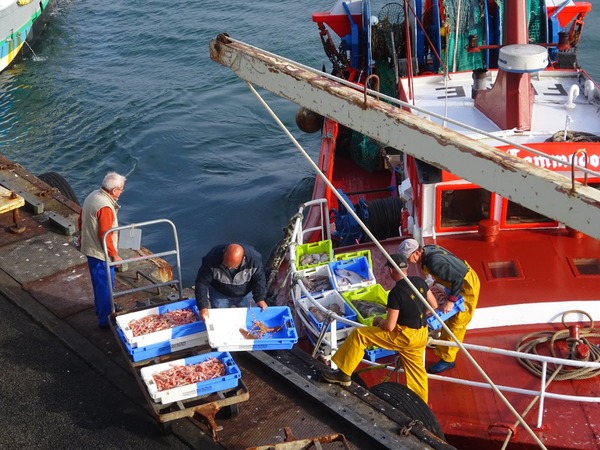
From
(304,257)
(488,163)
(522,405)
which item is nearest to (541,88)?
(304,257)

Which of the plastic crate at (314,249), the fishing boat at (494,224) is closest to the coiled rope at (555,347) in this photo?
the fishing boat at (494,224)

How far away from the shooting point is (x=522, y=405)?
25.6 feet

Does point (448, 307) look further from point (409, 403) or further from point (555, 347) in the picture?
point (555, 347)

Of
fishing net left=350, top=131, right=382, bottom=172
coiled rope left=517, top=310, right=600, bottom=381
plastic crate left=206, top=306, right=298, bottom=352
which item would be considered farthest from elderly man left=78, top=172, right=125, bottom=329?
fishing net left=350, top=131, right=382, bottom=172

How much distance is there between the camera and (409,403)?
285 inches

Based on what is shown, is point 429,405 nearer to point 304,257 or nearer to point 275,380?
point 275,380

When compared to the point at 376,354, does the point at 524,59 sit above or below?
above

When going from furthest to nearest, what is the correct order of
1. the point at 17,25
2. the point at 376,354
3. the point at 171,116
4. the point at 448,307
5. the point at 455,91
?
1. the point at 17,25
2. the point at 171,116
3. the point at 455,91
4. the point at 376,354
5. the point at 448,307

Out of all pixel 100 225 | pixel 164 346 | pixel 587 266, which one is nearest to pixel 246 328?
pixel 164 346

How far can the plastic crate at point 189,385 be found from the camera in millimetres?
6680

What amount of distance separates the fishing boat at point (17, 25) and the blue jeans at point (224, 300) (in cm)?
2282

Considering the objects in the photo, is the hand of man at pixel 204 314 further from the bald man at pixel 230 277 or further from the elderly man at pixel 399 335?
the elderly man at pixel 399 335

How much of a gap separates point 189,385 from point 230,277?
1420 millimetres

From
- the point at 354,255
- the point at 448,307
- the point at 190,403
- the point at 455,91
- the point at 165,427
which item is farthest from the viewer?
the point at 455,91
